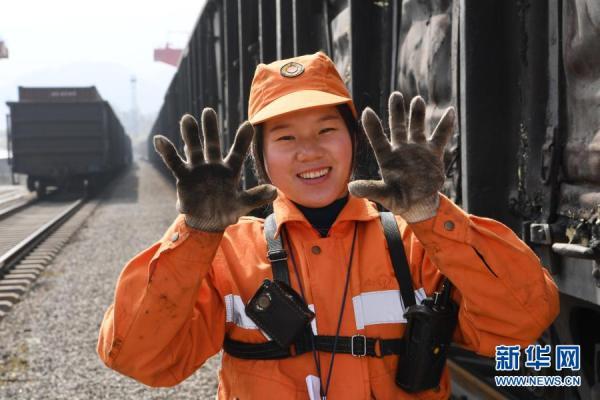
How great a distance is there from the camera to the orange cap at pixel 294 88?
183cm

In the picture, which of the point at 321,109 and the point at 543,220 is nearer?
the point at 321,109

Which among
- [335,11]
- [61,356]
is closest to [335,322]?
[335,11]

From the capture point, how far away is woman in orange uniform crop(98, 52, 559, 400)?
1.66 metres

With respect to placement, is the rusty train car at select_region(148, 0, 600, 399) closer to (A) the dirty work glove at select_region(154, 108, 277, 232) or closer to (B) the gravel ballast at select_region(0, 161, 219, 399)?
(A) the dirty work glove at select_region(154, 108, 277, 232)

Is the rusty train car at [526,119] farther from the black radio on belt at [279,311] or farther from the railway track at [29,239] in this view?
the railway track at [29,239]

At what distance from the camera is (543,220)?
7.03 ft

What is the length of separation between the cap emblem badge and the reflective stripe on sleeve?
27.6 inches

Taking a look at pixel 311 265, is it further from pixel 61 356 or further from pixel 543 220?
pixel 61 356

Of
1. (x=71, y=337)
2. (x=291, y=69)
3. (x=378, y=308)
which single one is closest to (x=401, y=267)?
(x=378, y=308)

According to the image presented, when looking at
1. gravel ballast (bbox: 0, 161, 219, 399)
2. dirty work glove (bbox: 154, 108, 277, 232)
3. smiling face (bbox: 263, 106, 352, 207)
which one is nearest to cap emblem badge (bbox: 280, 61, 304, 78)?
smiling face (bbox: 263, 106, 352, 207)

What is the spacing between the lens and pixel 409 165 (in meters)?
1.66

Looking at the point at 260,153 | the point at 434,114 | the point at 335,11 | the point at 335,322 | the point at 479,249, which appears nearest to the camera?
the point at 479,249

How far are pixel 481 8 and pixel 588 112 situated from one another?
666mm

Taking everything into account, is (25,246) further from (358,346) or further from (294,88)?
(358,346)
